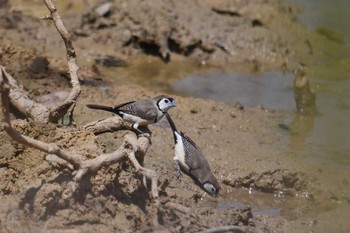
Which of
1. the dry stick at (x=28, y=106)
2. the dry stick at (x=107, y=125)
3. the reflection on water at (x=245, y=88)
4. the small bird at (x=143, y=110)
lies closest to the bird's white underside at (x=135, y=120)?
the small bird at (x=143, y=110)

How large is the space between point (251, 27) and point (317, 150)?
407cm

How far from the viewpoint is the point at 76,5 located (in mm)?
12391

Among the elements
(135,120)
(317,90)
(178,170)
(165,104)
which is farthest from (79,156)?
(317,90)

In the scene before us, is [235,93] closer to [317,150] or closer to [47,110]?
[317,150]

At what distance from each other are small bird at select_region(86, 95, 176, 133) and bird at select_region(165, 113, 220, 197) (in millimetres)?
290

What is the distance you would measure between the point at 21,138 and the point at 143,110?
210 cm

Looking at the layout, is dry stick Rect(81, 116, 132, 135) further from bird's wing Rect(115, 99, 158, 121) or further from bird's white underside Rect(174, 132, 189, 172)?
bird's white underside Rect(174, 132, 189, 172)

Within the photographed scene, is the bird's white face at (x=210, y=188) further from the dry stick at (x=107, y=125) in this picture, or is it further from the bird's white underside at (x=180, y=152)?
the dry stick at (x=107, y=125)

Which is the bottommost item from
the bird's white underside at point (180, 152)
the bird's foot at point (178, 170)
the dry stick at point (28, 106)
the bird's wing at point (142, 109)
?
the bird's foot at point (178, 170)

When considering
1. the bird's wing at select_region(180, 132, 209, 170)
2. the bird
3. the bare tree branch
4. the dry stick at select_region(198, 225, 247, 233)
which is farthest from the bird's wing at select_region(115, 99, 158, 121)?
the dry stick at select_region(198, 225, 247, 233)

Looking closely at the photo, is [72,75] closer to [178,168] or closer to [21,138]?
[178,168]

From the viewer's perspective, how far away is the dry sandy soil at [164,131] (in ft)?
20.5

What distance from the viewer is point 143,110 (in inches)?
308

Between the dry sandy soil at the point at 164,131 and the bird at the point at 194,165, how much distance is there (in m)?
0.13
